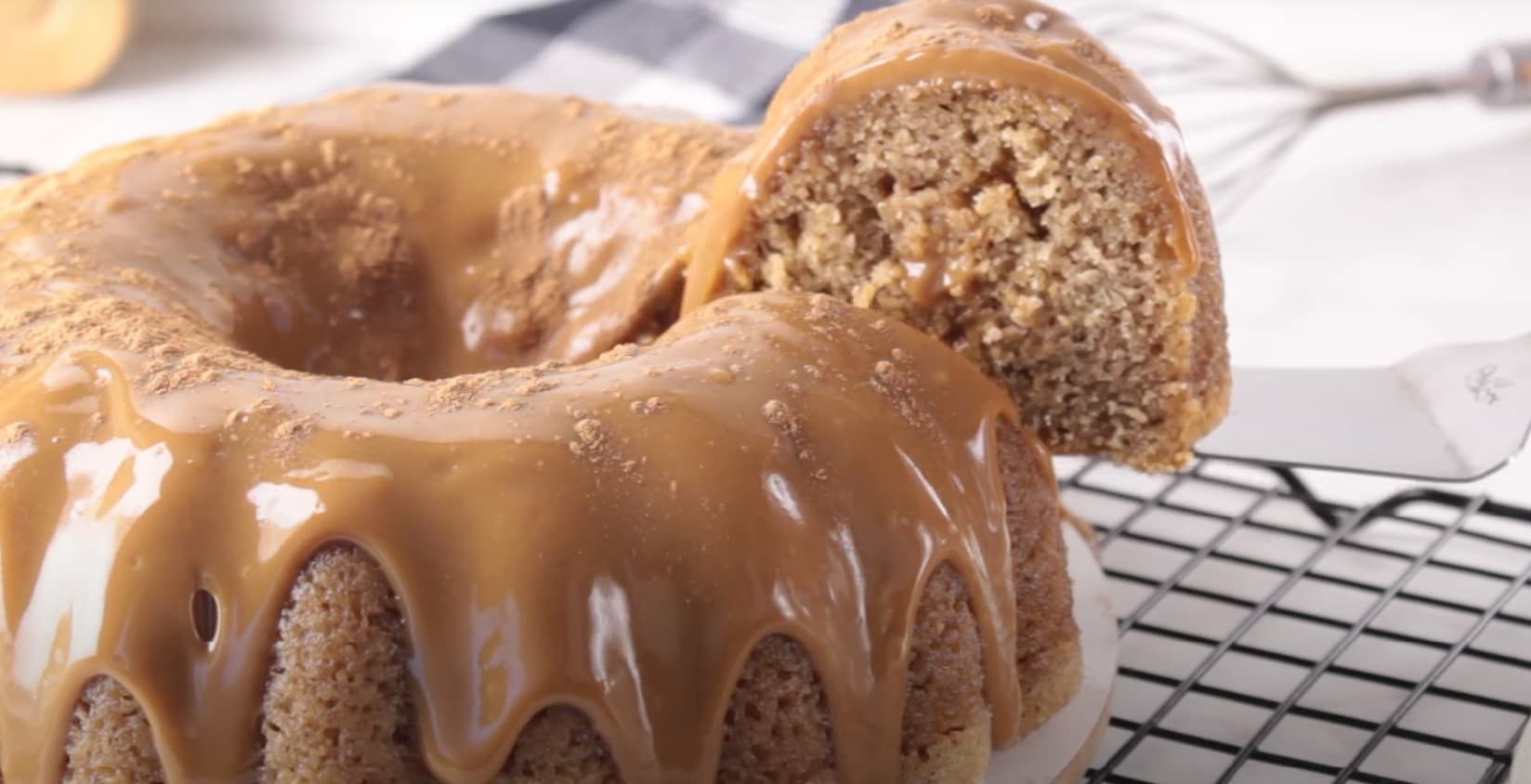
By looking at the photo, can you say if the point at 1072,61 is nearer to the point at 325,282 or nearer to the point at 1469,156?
Result: the point at 325,282

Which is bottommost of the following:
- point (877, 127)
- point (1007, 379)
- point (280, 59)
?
point (280, 59)

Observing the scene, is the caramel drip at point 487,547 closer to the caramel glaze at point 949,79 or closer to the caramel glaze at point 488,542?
the caramel glaze at point 488,542

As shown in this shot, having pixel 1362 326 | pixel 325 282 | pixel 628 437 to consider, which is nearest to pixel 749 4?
pixel 1362 326

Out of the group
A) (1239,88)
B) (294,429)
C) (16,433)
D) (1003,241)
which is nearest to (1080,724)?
(1003,241)

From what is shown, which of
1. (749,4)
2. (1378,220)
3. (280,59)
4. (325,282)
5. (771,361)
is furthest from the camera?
(280,59)

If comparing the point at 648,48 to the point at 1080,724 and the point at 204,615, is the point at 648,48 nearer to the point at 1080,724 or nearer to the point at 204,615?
the point at 1080,724

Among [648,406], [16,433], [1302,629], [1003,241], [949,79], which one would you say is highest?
[949,79]
